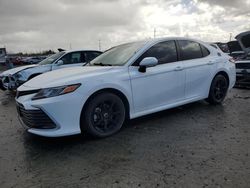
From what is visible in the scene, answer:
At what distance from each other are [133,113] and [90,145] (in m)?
1.00

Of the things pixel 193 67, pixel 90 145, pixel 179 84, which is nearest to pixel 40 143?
pixel 90 145

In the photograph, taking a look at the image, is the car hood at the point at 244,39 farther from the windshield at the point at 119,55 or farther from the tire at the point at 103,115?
the tire at the point at 103,115

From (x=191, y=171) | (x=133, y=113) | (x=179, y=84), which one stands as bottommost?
(x=191, y=171)

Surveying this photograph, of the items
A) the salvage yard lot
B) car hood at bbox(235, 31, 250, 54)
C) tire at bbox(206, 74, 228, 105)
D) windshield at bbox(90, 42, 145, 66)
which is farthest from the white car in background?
car hood at bbox(235, 31, 250, 54)

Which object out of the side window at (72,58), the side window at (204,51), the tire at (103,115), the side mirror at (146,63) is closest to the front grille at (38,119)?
the tire at (103,115)

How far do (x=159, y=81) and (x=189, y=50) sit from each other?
4.02ft

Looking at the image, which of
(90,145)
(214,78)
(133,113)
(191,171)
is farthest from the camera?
(214,78)

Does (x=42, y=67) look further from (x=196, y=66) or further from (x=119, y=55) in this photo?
(x=196, y=66)

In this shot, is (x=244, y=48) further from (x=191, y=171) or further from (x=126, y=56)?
(x=191, y=171)

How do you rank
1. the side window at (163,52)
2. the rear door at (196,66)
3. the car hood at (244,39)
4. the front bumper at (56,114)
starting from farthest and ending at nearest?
1. the car hood at (244,39)
2. the rear door at (196,66)
3. the side window at (163,52)
4. the front bumper at (56,114)

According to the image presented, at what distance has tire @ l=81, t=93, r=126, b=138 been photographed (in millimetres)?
4016

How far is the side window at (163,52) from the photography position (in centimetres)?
494

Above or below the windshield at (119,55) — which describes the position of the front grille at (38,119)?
below

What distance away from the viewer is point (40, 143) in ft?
13.5
